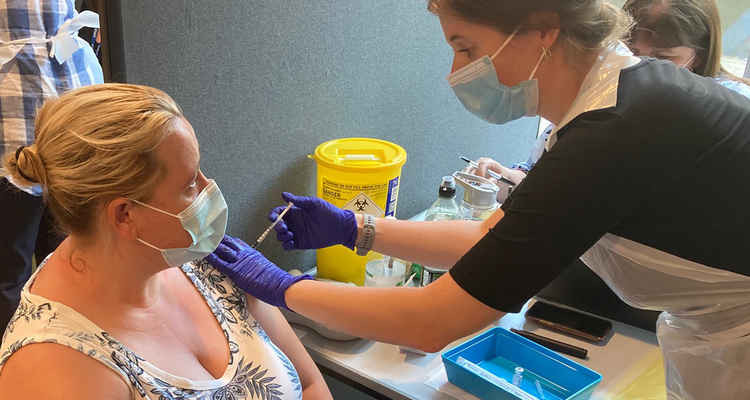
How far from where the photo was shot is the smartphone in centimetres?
148

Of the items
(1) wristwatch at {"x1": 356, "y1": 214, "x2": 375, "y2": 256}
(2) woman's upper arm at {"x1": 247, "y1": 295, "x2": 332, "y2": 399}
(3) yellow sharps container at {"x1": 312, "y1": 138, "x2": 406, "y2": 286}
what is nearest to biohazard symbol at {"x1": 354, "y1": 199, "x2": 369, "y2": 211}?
(3) yellow sharps container at {"x1": 312, "y1": 138, "x2": 406, "y2": 286}

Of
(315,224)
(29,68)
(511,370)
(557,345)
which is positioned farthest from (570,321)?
(29,68)

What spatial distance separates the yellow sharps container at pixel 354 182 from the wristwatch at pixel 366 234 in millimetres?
167

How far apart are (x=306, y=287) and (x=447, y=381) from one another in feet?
1.35

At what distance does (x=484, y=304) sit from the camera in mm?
896

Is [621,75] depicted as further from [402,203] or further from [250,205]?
[402,203]

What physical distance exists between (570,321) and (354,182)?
0.67 metres

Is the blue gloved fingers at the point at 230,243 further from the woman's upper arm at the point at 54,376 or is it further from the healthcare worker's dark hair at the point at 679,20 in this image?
the healthcare worker's dark hair at the point at 679,20

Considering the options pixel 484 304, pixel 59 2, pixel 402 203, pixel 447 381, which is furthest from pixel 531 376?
pixel 59 2

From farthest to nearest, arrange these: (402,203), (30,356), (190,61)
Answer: (402,203) < (190,61) < (30,356)

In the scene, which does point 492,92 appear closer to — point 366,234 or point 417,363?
point 366,234

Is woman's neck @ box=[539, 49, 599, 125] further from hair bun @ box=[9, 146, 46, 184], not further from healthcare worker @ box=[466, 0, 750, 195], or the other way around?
hair bun @ box=[9, 146, 46, 184]

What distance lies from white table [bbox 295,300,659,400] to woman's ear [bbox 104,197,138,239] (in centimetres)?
59

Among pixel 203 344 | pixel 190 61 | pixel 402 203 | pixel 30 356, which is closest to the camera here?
pixel 30 356
